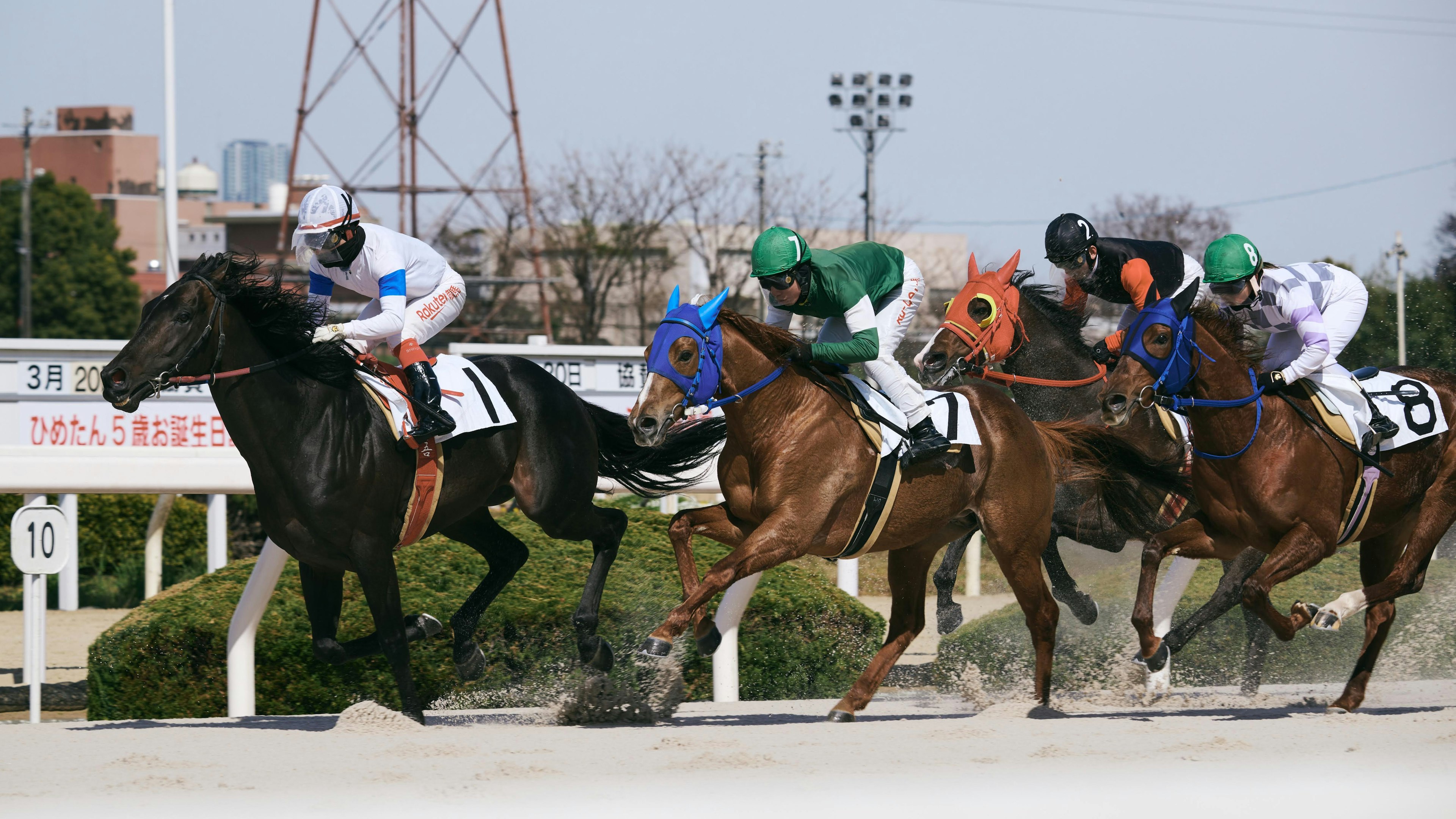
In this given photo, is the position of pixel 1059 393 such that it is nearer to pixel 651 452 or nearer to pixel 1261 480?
pixel 1261 480

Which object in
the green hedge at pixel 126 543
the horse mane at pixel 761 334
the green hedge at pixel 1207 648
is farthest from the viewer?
the green hedge at pixel 126 543

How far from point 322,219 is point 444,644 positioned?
192 cm

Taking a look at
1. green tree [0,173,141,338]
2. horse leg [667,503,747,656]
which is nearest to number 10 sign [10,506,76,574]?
horse leg [667,503,747,656]

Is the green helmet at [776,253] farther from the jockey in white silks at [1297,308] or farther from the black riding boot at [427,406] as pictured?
the jockey in white silks at [1297,308]

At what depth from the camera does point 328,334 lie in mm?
5184

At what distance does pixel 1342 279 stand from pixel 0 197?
4400 centimetres

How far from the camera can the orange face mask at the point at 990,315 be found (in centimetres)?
598

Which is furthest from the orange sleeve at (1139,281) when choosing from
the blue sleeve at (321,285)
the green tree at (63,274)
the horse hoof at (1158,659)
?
the green tree at (63,274)

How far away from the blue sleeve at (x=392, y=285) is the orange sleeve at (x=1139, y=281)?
293cm

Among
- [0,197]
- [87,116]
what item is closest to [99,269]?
[0,197]

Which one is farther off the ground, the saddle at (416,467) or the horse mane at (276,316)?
the horse mane at (276,316)

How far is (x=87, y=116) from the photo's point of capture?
243 ft

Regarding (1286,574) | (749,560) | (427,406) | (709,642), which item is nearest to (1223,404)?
(1286,574)

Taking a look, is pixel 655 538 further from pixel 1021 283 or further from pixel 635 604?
pixel 1021 283
